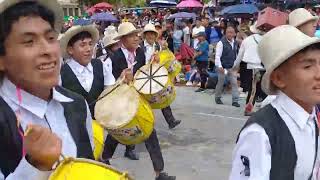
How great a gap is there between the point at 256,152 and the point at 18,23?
3.36ft

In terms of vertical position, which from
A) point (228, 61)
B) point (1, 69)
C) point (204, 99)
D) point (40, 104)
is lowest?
point (204, 99)

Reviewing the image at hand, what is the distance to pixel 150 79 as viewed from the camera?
605 centimetres

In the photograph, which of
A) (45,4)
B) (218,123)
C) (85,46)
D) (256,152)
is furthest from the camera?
(218,123)

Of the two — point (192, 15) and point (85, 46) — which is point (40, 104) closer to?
point (85, 46)

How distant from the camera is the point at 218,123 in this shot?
7816 mm

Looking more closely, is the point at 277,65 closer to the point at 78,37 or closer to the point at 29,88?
the point at 29,88

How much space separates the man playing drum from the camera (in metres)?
4.52

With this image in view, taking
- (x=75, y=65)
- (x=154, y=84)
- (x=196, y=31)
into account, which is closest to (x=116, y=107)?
(x=75, y=65)

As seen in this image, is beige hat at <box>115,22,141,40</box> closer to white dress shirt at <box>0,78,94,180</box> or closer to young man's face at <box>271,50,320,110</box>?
young man's face at <box>271,50,320,110</box>

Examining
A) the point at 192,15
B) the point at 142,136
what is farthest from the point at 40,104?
the point at 192,15

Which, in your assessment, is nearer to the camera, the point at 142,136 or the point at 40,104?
the point at 40,104

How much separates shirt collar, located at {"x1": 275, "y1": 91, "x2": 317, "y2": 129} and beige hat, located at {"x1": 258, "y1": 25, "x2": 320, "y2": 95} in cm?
11

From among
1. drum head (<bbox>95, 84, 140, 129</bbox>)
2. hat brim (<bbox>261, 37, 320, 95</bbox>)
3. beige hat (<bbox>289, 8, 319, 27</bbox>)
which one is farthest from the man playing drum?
hat brim (<bbox>261, 37, 320, 95</bbox>)

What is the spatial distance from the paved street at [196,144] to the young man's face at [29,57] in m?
3.80
